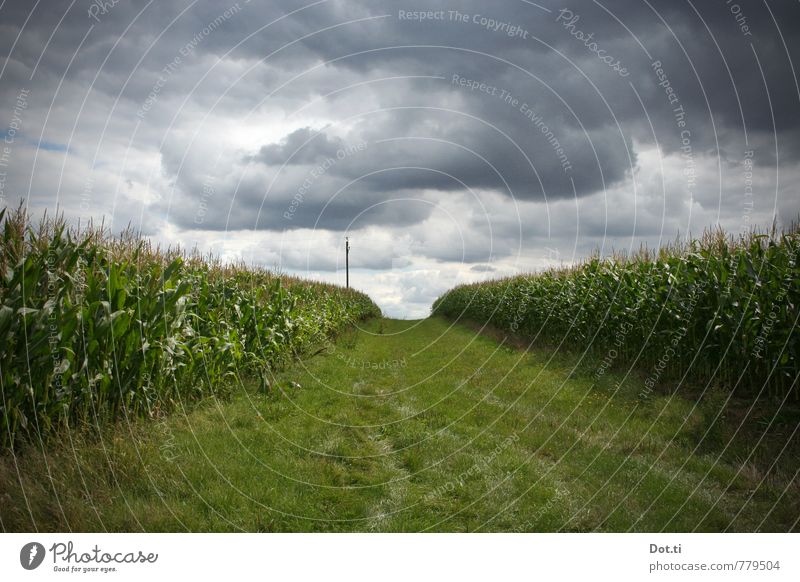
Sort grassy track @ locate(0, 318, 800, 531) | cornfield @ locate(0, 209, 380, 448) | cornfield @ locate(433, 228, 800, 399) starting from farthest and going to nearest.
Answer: cornfield @ locate(433, 228, 800, 399) → cornfield @ locate(0, 209, 380, 448) → grassy track @ locate(0, 318, 800, 531)

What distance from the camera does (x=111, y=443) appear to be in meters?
6.29

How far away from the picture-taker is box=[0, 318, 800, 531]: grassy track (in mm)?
5195

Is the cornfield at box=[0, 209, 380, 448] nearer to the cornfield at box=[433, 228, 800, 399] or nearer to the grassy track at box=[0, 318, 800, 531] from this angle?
the grassy track at box=[0, 318, 800, 531]

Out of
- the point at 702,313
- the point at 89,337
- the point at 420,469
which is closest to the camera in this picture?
the point at 89,337

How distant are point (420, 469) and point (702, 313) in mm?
7680

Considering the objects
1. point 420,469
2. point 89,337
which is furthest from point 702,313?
point 89,337

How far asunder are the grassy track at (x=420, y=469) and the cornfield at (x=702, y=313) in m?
1.04

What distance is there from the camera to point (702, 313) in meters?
10.6

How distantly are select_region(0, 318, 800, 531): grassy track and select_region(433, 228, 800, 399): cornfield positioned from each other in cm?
104

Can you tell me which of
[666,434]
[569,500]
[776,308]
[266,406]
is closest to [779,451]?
[666,434]

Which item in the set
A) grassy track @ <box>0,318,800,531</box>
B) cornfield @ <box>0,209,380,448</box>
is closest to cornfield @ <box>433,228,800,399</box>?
grassy track @ <box>0,318,800,531</box>

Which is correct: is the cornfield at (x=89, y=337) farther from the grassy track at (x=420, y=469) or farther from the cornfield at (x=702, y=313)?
the cornfield at (x=702, y=313)

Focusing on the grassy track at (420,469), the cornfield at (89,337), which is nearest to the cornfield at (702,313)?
the grassy track at (420,469)

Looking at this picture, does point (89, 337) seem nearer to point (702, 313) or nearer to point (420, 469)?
point (420, 469)
